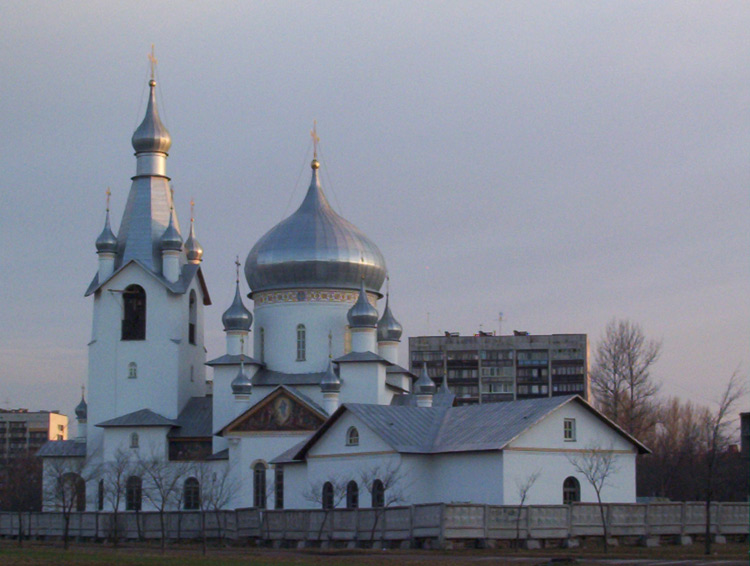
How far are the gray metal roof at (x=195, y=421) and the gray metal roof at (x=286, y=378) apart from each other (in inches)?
105

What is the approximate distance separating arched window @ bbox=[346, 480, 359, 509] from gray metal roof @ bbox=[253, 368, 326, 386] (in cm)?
1177

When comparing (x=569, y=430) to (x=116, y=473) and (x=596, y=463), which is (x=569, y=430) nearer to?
(x=596, y=463)

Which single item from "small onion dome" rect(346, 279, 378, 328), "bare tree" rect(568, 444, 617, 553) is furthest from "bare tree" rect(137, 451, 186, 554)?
"bare tree" rect(568, 444, 617, 553)

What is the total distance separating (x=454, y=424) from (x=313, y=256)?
51.7 ft

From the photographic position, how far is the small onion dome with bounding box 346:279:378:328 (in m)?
57.3

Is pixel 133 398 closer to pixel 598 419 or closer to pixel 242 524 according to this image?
pixel 242 524

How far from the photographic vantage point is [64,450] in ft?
202

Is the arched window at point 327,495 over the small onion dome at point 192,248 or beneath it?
beneath

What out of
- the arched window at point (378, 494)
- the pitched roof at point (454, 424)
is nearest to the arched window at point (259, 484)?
the pitched roof at point (454, 424)

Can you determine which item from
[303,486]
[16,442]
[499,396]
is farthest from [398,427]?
[16,442]

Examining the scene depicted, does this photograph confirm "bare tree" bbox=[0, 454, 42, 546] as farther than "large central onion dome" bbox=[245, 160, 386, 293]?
Yes

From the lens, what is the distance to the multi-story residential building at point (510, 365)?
330ft

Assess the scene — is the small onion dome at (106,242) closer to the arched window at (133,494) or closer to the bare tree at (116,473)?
the bare tree at (116,473)

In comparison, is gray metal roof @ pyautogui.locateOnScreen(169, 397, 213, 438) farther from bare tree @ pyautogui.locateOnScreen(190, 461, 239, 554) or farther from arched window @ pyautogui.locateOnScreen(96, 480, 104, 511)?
arched window @ pyautogui.locateOnScreen(96, 480, 104, 511)
